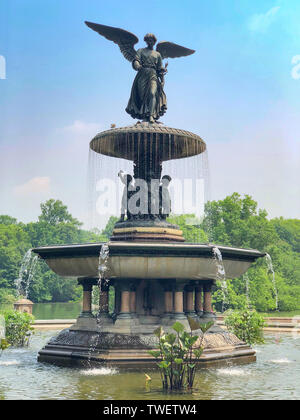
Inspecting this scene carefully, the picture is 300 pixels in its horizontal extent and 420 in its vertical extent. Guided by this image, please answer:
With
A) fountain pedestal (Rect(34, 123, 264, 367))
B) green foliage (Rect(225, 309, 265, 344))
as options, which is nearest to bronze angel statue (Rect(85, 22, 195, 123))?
fountain pedestal (Rect(34, 123, 264, 367))

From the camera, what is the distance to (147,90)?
16.2 m

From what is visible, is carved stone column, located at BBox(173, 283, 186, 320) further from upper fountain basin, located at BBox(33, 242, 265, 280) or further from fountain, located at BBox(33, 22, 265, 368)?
upper fountain basin, located at BBox(33, 242, 265, 280)

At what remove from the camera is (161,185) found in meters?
15.9

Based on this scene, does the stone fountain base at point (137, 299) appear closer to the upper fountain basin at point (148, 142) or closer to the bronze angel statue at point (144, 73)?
the upper fountain basin at point (148, 142)

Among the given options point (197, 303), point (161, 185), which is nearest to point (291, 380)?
point (197, 303)

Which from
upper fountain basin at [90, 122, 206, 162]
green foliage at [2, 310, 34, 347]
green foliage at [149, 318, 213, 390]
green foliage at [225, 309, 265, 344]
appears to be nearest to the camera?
green foliage at [149, 318, 213, 390]

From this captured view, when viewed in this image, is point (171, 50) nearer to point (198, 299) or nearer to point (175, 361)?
point (198, 299)

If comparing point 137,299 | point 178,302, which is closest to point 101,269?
point 137,299

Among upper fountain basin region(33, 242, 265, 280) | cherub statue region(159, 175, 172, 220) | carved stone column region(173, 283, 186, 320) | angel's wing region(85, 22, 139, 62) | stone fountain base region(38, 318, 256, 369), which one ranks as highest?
angel's wing region(85, 22, 139, 62)

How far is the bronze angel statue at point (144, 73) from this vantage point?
16.1 m

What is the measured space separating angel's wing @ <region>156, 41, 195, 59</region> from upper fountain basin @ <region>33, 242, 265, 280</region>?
22.8 feet

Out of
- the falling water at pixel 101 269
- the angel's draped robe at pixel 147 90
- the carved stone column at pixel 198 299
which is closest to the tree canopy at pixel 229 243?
the carved stone column at pixel 198 299

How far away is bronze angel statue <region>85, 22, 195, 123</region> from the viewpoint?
16.1 m
